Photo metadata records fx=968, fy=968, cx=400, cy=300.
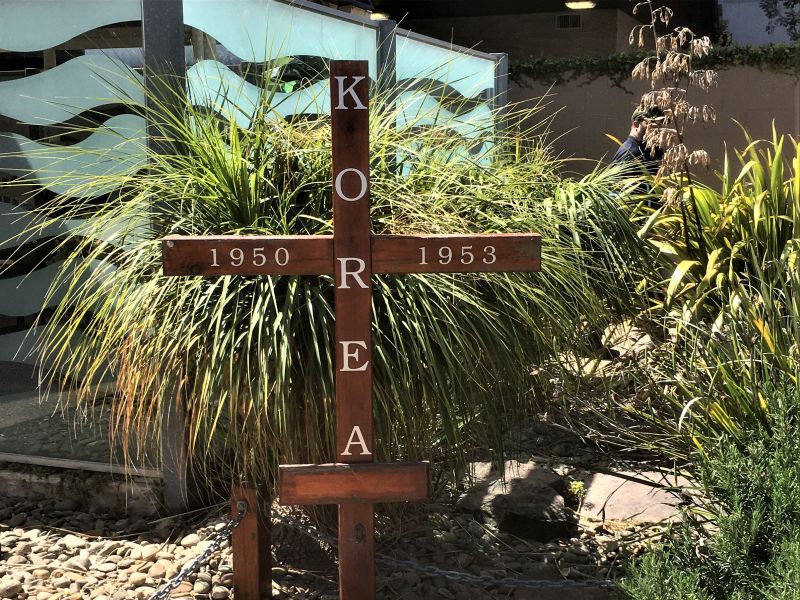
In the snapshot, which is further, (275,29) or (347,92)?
(275,29)

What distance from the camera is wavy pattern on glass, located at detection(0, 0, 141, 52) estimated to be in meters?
4.14

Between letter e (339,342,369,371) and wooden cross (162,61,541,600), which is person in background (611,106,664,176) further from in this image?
letter e (339,342,369,371)

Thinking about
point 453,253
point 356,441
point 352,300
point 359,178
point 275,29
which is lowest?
point 356,441

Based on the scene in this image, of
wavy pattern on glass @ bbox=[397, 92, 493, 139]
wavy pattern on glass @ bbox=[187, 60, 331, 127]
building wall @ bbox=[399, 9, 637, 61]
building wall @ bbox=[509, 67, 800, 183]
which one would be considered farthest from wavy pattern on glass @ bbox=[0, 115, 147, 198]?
building wall @ bbox=[399, 9, 637, 61]

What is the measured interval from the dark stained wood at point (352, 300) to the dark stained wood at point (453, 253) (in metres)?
0.05

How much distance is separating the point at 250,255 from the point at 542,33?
11.5m

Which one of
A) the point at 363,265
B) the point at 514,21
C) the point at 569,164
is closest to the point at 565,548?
the point at 363,265

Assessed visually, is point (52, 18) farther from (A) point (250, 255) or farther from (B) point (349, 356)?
(B) point (349, 356)

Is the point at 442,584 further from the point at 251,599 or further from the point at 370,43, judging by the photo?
the point at 370,43

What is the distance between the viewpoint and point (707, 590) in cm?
266

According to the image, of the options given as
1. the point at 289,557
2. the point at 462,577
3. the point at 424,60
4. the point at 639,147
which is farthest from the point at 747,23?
the point at 462,577

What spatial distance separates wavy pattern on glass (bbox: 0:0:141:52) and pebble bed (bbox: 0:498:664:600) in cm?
212

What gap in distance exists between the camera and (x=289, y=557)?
3.75 metres

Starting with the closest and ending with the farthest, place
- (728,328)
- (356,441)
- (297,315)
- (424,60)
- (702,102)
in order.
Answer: (356,441) < (297,315) < (728,328) < (424,60) < (702,102)
